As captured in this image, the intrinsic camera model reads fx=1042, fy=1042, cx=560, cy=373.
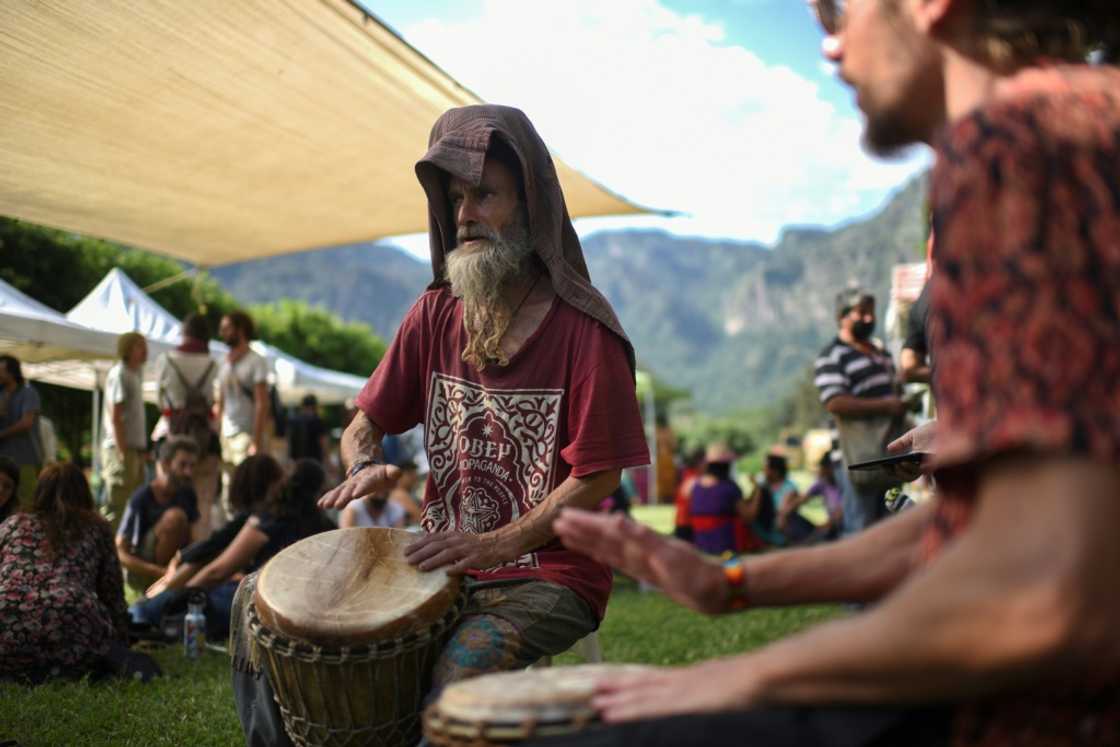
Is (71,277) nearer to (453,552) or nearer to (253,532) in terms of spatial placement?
(253,532)

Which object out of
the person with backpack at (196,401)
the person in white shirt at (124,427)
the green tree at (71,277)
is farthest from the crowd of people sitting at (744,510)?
the green tree at (71,277)

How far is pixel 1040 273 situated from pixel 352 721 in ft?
6.08

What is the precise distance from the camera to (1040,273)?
3.74 ft

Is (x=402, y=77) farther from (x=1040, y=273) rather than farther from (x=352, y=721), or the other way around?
(x=1040, y=273)

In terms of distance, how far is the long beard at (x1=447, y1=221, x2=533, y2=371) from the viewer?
9.89ft

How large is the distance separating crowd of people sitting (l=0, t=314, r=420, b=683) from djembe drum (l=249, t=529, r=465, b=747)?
49cm

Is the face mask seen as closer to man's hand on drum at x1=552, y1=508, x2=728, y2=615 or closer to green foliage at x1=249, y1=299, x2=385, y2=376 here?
man's hand on drum at x1=552, y1=508, x2=728, y2=615

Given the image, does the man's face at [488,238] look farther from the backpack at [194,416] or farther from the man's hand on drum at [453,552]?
the backpack at [194,416]

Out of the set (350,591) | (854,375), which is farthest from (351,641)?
(854,375)

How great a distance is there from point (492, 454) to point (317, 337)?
49.3m

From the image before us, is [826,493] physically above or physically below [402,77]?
below

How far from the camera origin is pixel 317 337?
50.8 m

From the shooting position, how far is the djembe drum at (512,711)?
1542mm

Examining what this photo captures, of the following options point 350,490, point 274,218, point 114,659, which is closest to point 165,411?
point 274,218
